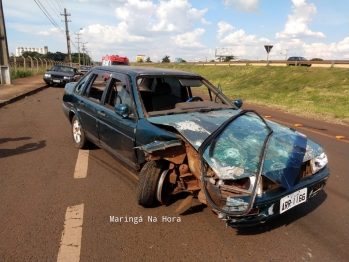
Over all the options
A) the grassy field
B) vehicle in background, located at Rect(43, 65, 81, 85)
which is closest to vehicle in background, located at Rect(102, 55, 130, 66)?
vehicle in background, located at Rect(43, 65, 81, 85)

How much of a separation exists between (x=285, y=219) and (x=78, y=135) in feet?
12.8

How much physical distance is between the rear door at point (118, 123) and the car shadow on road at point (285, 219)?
61.0 inches

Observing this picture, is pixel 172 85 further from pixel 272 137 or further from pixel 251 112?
pixel 272 137

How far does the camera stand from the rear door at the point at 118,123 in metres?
3.77

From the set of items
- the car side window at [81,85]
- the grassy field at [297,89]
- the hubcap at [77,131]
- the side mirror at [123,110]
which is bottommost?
the grassy field at [297,89]

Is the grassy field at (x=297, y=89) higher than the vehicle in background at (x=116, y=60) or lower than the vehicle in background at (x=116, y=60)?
lower

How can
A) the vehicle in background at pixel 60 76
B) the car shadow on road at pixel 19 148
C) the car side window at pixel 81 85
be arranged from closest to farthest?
1. the car shadow on road at pixel 19 148
2. the car side window at pixel 81 85
3. the vehicle in background at pixel 60 76

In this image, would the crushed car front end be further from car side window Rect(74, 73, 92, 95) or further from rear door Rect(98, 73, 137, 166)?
car side window Rect(74, 73, 92, 95)

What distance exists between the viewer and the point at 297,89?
21078mm

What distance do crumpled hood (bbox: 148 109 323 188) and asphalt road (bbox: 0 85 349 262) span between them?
2.11 feet

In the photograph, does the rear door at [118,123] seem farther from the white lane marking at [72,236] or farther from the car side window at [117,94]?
the white lane marking at [72,236]

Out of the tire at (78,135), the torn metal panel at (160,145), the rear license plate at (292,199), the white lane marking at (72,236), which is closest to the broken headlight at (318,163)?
the rear license plate at (292,199)

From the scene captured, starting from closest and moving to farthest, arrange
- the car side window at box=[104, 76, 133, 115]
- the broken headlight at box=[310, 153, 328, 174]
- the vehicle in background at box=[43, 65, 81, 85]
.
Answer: the broken headlight at box=[310, 153, 328, 174] < the car side window at box=[104, 76, 133, 115] < the vehicle in background at box=[43, 65, 81, 85]

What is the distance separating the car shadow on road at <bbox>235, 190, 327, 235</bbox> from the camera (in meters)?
3.07
